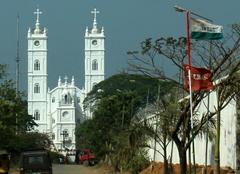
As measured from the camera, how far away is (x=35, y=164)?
44.3 m

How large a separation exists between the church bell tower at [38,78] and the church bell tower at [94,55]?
953 centimetres

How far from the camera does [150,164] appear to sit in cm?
4556

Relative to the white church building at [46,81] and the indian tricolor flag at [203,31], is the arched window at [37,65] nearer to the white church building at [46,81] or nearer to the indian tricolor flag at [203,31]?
the white church building at [46,81]

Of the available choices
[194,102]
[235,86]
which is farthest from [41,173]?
[235,86]

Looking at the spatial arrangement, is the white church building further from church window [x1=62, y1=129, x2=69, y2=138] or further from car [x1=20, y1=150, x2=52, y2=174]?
car [x1=20, y1=150, x2=52, y2=174]

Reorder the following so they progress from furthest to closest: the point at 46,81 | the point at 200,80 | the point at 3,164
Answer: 1. the point at 46,81
2. the point at 3,164
3. the point at 200,80

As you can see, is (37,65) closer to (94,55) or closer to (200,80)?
(94,55)

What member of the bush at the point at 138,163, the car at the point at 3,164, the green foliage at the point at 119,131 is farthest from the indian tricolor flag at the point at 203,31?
the bush at the point at 138,163

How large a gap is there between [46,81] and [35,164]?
127 meters

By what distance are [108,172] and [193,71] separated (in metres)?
31.2

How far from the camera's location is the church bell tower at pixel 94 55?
168 metres

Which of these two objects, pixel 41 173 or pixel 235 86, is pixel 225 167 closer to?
pixel 235 86

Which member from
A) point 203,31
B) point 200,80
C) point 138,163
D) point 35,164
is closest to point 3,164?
point 35,164

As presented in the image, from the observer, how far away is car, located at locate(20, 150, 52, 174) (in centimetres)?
4400
